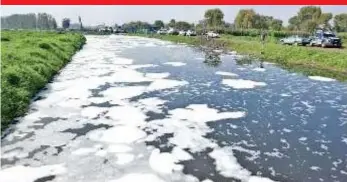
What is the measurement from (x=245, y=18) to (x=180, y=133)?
92.9m

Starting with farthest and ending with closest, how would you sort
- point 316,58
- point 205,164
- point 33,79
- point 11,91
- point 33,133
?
point 316,58 → point 33,79 → point 11,91 → point 33,133 → point 205,164

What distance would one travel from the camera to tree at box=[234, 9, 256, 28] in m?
102

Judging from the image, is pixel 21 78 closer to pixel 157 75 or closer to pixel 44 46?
pixel 157 75

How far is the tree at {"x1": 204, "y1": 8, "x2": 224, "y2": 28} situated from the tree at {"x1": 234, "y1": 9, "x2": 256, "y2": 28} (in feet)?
20.6

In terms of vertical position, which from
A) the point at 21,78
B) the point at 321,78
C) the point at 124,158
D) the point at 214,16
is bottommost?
the point at 124,158

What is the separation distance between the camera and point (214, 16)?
11194 cm

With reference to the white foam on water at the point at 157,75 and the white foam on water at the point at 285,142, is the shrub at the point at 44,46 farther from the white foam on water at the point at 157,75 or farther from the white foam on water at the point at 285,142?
the white foam on water at the point at 285,142

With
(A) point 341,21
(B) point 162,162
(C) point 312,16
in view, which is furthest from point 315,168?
(A) point 341,21

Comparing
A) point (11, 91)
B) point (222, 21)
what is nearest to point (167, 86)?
point (11, 91)

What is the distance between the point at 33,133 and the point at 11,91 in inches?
160

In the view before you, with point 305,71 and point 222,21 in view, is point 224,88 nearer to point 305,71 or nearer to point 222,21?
point 305,71

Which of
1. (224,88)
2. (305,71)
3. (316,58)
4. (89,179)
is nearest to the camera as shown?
(89,179)

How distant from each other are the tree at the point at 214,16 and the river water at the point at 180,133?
9039cm

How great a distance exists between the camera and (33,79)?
66.0ft
